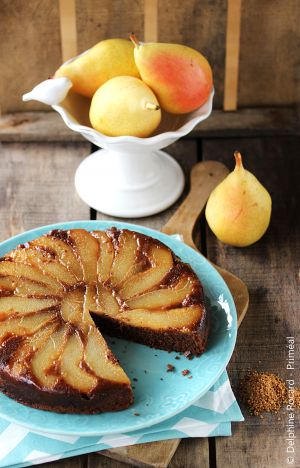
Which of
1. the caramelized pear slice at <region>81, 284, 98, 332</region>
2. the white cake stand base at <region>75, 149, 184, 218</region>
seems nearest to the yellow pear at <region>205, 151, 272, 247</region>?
the white cake stand base at <region>75, 149, 184, 218</region>

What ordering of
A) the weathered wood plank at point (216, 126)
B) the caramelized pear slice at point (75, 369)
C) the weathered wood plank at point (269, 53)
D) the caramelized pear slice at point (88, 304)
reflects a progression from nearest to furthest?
1. the caramelized pear slice at point (75, 369)
2. the caramelized pear slice at point (88, 304)
3. the weathered wood plank at point (269, 53)
4. the weathered wood plank at point (216, 126)

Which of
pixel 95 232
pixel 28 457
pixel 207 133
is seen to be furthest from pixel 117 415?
pixel 207 133

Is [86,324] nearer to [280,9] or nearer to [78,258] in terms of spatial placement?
[78,258]

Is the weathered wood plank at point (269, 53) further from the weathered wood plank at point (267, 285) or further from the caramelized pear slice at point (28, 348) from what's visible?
the caramelized pear slice at point (28, 348)

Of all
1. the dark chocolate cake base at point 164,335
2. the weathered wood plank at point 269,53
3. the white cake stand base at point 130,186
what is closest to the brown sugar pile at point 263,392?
the dark chocolate cake base at point 164,335

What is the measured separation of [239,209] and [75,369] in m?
0.61

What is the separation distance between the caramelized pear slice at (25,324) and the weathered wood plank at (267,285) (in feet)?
1.38

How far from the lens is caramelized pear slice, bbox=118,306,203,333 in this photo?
5.05 feet

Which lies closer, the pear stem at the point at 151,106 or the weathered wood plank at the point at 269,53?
the pear stem at the point at 151,106

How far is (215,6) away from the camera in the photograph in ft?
7.11

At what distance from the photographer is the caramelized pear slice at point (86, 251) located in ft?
5.39

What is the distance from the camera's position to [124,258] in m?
1.67

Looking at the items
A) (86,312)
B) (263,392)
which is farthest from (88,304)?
(263,392)

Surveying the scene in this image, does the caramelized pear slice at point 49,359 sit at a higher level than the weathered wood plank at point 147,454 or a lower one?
higher
